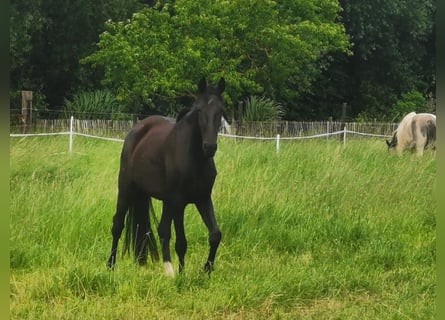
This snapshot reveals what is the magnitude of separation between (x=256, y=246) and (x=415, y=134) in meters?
9.39

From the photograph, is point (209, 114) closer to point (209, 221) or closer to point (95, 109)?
point (209, 221)

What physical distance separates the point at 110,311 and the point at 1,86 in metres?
2.93

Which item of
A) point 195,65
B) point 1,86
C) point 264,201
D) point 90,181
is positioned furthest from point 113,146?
point 1,86

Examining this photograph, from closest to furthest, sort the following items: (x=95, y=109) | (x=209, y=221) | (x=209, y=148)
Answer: (x=209, y=148)
(x=209, y=221)
(x=95, y=109)

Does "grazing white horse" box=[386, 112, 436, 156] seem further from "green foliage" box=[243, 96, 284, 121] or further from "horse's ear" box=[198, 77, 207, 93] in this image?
"horse's ear" box=[198, 77, 207, 93]

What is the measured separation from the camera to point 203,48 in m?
21.4

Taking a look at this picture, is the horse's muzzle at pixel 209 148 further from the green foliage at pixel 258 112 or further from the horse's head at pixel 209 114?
the green foliage at pixel 258 112

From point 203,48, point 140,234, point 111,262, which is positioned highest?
point 203,48

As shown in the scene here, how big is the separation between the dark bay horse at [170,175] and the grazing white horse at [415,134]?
30.4ft

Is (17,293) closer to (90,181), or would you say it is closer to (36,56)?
(90,181)

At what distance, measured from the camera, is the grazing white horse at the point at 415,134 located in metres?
13.6

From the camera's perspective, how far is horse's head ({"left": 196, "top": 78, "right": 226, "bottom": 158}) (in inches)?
169

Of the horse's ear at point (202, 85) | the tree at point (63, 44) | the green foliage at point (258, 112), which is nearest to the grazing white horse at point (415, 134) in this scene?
the green foliage at point (258, 112)

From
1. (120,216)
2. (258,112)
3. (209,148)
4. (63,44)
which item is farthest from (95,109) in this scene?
(209,148)
